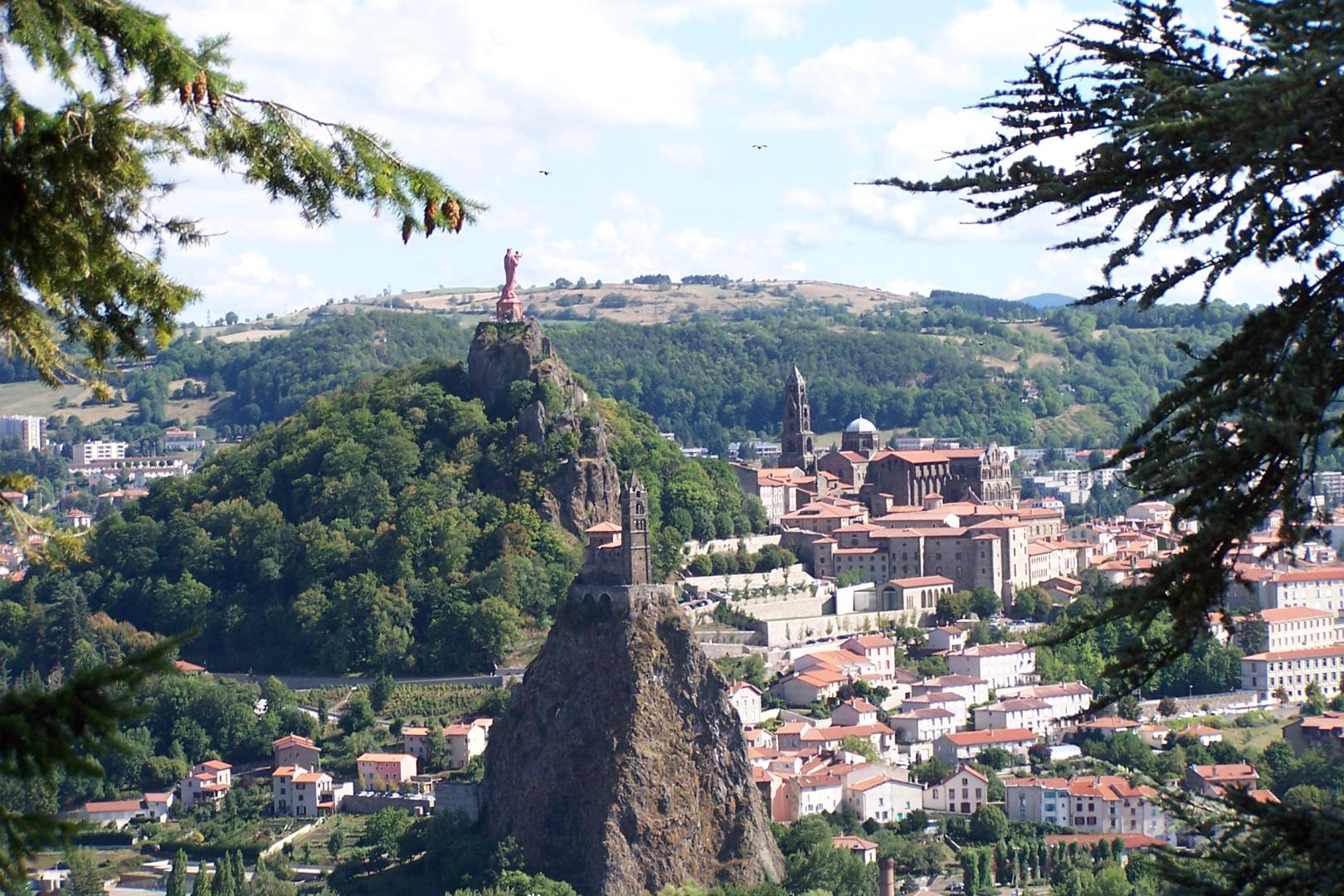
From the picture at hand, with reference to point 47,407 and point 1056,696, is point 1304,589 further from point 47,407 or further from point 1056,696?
point 47,407

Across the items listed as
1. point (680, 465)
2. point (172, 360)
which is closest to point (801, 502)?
point (680, 465)

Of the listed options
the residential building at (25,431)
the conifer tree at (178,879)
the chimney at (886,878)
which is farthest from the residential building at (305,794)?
the residential building at (25,431)

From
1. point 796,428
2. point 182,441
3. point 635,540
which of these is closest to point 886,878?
point 635,540

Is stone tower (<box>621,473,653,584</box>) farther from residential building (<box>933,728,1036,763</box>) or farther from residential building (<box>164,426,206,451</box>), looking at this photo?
residential building (<box>164,426,206,451</box>)

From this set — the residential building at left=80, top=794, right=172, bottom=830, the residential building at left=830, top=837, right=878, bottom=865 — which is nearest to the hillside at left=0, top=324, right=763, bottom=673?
the residential building at left=80, top=794, right=172, bottom=830

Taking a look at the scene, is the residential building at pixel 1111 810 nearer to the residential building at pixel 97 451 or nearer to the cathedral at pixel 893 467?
the cathedral at pixel 893 467
